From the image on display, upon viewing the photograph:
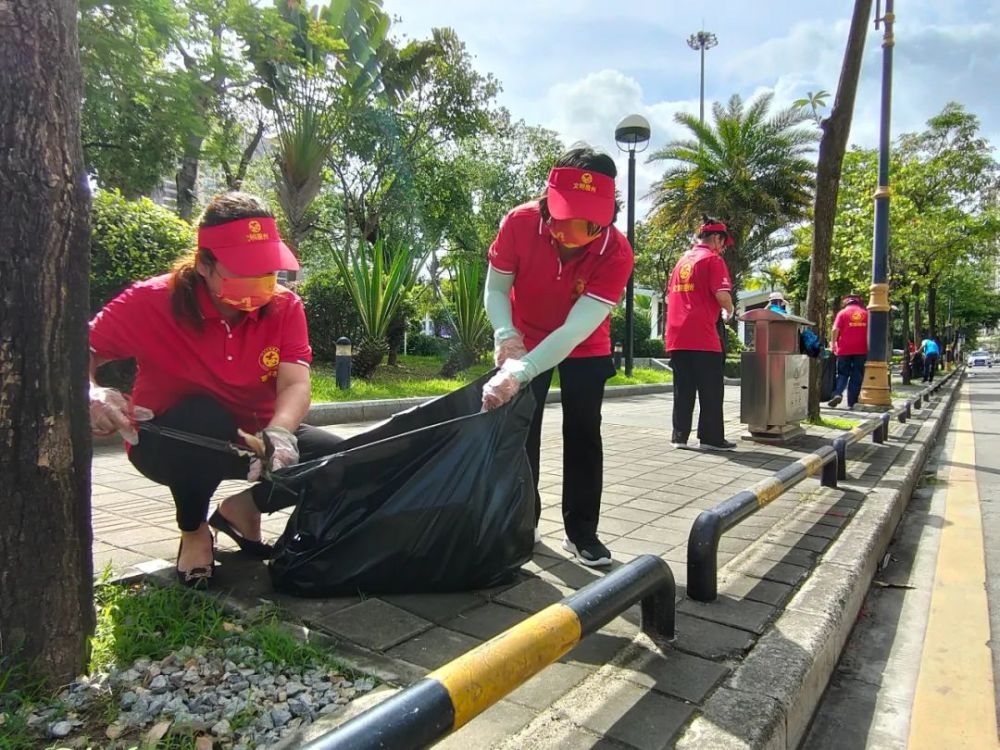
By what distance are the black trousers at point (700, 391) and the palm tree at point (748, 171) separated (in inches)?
603

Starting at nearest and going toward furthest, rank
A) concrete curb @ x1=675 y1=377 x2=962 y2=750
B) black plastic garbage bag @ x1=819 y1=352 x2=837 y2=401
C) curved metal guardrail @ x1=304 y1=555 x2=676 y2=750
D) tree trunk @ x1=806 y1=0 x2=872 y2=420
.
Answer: curved metal guardrail @ x1=304 y1=555 x2=676 y2=750, concrete curb @ x1=675 y1=377 x2=962 y2=750, tree trunk @ x1=806 y1=0 x2=872 y2=420, black plastic garbage bag @ x1=819 y1=352 x2=837 y2=401

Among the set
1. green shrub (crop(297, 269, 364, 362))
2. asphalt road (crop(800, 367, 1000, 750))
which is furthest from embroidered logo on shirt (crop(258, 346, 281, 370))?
green shrub (crop(297, 269, 364, 362))

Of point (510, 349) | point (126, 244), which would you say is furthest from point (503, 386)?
point (126, 244)

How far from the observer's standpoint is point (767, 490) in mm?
2721

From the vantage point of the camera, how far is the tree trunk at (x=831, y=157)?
7.17 m

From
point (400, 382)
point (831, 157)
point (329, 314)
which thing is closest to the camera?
point (831, 157)

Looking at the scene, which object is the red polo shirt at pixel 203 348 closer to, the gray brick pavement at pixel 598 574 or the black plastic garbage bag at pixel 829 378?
the gray brick pavement at pixel 598 574

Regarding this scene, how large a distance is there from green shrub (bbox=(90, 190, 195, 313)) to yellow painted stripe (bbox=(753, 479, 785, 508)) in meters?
4.90

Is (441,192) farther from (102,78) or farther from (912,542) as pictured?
(912,542)

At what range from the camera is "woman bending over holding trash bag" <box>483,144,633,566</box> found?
2.44 m

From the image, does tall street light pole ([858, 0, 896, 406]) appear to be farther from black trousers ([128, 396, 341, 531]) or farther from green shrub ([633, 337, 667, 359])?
green shrub ([633, 337, 667, 359])

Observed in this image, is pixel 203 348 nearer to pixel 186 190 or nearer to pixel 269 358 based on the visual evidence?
pixel 269 358

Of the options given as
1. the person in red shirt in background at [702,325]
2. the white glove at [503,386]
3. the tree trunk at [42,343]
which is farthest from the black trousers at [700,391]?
the tree trunk at [42,343]

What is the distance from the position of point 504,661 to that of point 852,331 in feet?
35.4
